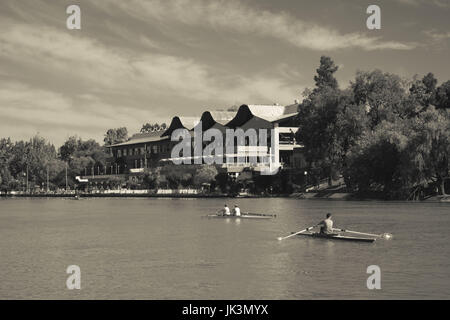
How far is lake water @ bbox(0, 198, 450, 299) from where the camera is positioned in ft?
79.0

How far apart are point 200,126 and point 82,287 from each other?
14829cm

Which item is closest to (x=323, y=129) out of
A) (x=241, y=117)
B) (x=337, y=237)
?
(x=241, y=117)

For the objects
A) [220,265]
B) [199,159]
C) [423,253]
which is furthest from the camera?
[199,159]

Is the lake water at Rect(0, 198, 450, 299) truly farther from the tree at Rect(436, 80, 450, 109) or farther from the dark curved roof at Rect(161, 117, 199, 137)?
the dark curved roof at Rect(161, 117, 199, 137)

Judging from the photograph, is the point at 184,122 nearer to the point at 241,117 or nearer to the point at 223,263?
the point at 241,117

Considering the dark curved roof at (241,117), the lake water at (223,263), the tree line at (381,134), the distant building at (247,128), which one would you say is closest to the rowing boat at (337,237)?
the lake water at (223,263)

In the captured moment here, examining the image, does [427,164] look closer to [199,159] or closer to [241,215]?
[241,215]

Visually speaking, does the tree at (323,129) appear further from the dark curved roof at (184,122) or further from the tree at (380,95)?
the dark curved roof at (184,122)

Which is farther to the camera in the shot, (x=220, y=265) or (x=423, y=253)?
(x=423, y=253)

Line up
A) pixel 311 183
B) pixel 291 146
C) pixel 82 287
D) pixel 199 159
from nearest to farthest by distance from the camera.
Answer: pixel 82 287, pixel 311 183, pixel 291 146, pixel 199 159

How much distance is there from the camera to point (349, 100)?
101 meters

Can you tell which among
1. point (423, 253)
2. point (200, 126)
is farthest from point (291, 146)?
point (423, 253)

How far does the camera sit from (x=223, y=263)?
30.7 meters
